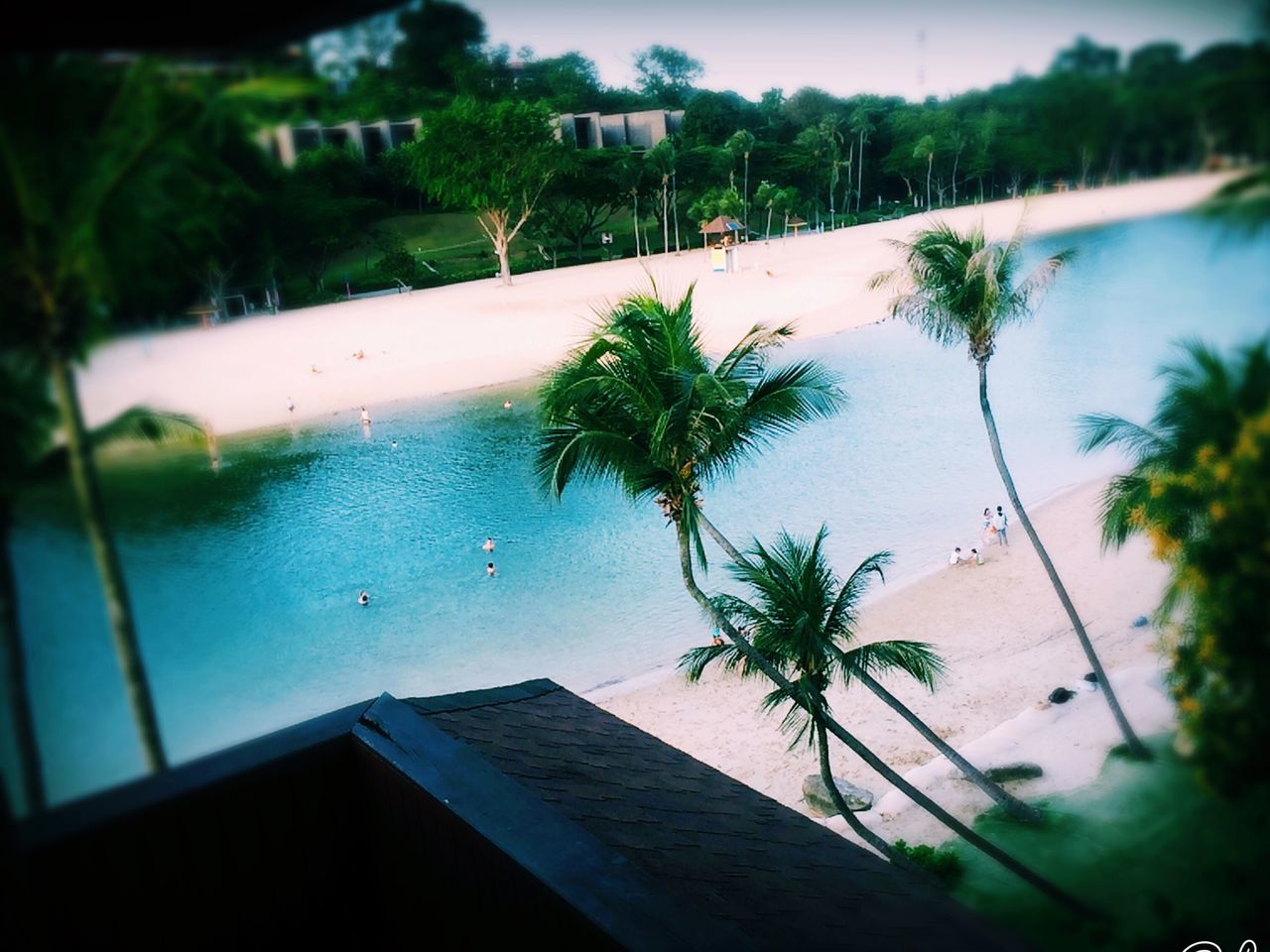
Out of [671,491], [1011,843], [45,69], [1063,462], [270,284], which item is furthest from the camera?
[671,491]

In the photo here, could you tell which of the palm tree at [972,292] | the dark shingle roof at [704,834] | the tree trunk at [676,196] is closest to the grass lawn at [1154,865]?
the dark shingle roof at [704,834]

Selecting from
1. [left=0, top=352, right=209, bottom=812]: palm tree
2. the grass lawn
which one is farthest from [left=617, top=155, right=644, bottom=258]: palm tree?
the grass lawn

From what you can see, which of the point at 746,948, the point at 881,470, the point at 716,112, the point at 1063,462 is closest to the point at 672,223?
the point at 716,112

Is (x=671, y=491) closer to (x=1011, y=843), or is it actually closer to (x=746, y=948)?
(x=1011, y=843)

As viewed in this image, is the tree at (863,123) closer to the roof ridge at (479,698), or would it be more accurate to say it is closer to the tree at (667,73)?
the tree at (667,73)

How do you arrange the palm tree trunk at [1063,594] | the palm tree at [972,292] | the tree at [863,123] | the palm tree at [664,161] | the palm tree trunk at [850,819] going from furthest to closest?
the palm tree trunk at [850,819], the palm tree at [664,161], the palm tree at [972,292], the tree at [863,123], the palm tree trunk at [1063,594]

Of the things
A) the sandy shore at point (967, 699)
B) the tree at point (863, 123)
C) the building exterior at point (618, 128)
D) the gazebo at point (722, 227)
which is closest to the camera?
the tree at point (863, 123)
